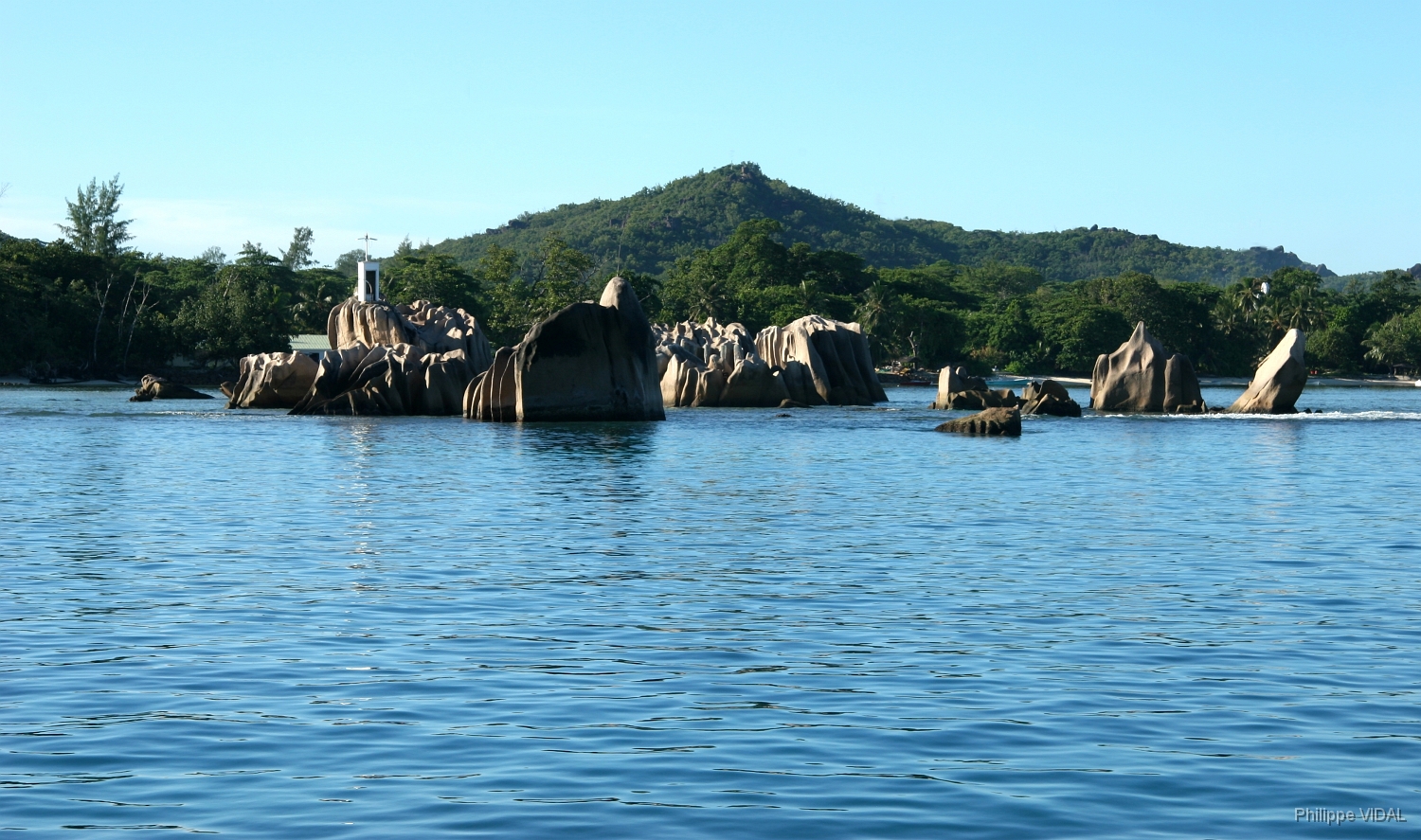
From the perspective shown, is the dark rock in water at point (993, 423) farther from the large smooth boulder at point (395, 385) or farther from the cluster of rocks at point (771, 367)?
the cluster of rocks at point (771, 367)

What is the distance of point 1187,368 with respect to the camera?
2763 inches

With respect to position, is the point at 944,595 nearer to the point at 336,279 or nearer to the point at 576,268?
the point at 576,268

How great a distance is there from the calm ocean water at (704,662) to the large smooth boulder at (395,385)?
1340 inches

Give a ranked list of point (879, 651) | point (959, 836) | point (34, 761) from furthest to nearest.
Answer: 1. point (879, 651)
2. point (34, 761)
3. point (959, 836)

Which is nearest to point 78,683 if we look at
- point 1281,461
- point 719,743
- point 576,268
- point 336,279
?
point 719,743

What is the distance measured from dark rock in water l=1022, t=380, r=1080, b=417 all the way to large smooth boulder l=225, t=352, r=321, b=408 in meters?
33.6

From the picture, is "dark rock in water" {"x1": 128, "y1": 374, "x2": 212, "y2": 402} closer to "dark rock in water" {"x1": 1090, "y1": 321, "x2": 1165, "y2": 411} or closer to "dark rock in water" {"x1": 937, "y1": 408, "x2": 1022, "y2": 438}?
"dark rock in water" {"x1": 937, "y1": 408, "x2": 1022, "y2": 438}

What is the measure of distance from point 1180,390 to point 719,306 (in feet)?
240

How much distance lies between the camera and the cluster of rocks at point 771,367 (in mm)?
78562

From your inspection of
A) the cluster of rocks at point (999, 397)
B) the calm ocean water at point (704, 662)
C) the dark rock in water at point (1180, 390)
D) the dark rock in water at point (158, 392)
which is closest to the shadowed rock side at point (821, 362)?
the cluster of rocks at point (999, 397)

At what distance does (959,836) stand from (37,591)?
38.6ft

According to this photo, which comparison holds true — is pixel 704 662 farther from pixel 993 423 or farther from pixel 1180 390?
pixel 1180 390

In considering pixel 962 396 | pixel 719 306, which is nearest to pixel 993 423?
pixel 962 396

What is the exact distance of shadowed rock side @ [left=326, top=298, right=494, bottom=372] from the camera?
73.1 metres
